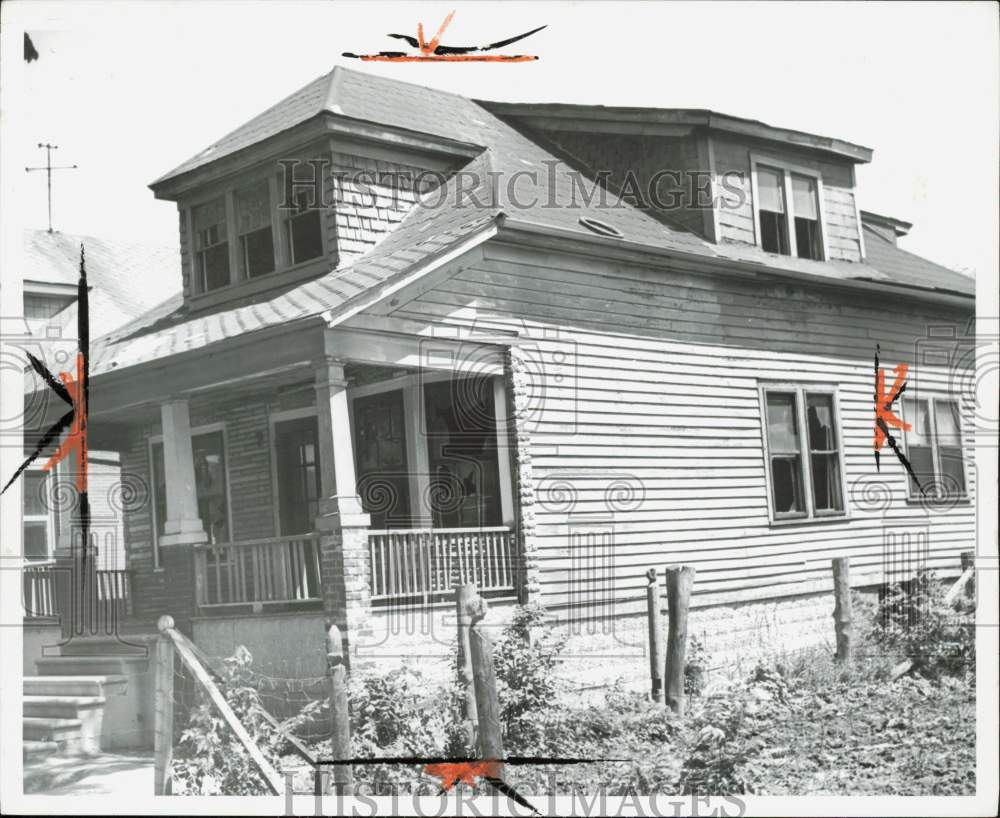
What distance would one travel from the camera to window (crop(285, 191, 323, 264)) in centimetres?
966

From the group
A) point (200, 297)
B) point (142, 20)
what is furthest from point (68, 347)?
point (142, 20)

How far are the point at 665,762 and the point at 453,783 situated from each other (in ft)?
4.91

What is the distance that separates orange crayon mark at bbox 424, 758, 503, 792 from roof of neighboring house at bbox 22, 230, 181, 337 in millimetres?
4474

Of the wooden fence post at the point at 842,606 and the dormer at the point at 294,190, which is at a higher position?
the dormer at the point at 294,190

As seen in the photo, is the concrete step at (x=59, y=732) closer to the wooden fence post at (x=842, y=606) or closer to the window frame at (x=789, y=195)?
the wooden fence post at (x=842, y=606)

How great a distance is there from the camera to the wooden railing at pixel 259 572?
8.67m

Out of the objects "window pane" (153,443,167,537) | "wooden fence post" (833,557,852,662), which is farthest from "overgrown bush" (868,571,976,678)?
"window pane" (153,443,167,537)

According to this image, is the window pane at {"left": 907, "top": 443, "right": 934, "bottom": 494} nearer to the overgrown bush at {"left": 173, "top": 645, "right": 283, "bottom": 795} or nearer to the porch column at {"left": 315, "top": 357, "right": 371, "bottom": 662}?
the porch column at {"left": 315, "top": 357, "right": 371, "bottom": 662}

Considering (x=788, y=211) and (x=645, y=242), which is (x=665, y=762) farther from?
(x=788, y=211)

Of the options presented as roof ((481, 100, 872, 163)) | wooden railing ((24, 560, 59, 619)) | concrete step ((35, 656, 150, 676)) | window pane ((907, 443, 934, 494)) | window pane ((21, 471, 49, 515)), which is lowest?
concrete step ((35, 656, 150, 676))

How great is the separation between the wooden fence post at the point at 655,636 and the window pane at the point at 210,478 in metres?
3.25

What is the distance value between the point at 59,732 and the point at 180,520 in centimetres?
180

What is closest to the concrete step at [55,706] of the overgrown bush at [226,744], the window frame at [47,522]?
the overgrown bush at [226,744]

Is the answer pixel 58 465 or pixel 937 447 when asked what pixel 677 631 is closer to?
pixel 937 447
